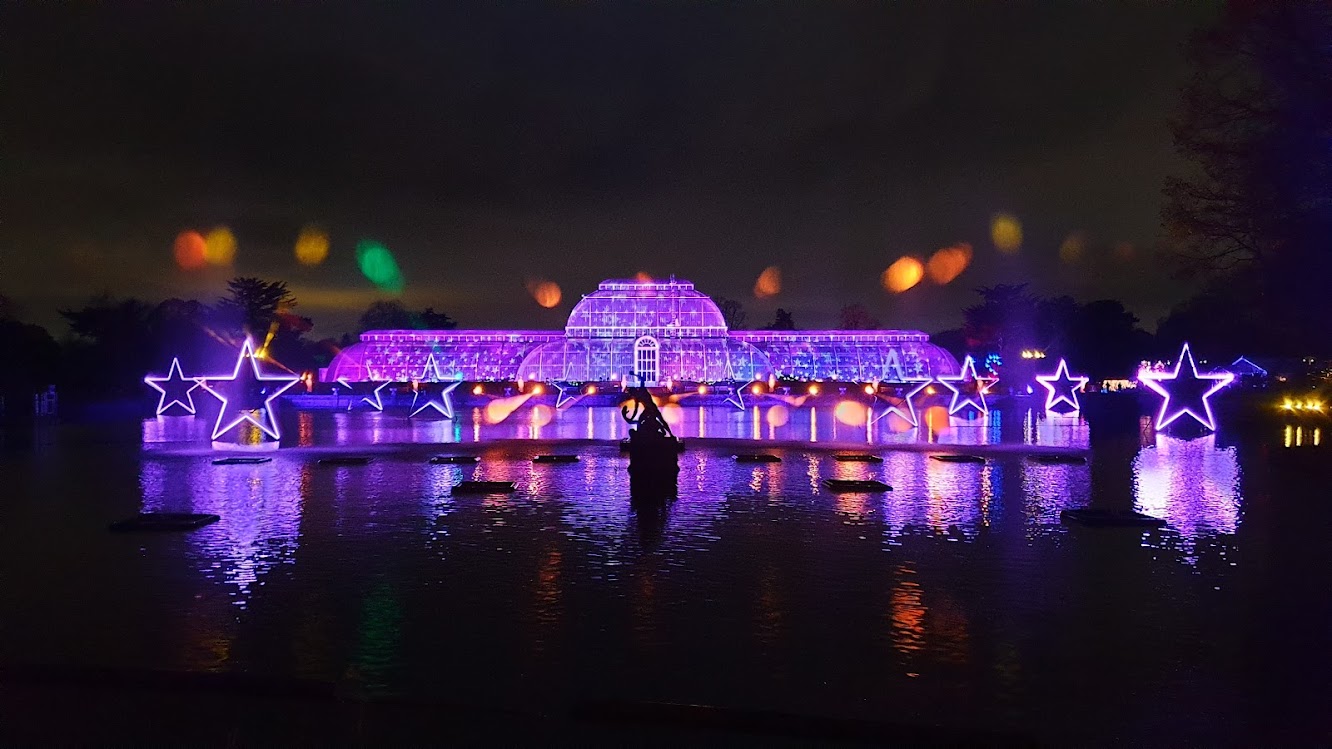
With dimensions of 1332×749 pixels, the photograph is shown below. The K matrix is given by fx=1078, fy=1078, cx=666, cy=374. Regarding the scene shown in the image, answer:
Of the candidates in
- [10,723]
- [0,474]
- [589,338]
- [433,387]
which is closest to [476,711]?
[10,723]

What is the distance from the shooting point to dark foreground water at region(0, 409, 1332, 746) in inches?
324

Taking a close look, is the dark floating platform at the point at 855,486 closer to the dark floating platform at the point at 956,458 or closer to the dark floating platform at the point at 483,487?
the dark floating platform at the point at 956,458

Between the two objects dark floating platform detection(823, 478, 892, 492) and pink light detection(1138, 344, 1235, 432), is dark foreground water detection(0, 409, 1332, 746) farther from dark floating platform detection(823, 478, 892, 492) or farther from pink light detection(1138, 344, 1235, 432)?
pink light detection(1138, 344, 1235, 432)

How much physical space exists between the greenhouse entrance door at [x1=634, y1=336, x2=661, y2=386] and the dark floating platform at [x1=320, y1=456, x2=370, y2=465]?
69.3m

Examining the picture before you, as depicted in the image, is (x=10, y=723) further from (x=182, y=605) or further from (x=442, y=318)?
(x=442, y=318)

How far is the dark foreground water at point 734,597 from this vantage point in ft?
27.0

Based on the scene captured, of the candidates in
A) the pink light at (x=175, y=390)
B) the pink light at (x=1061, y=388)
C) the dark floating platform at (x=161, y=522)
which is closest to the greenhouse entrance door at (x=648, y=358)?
the pink light at (x=1061, y=388)

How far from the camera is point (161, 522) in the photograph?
1589cm

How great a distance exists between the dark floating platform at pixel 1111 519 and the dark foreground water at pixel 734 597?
0.38 meters

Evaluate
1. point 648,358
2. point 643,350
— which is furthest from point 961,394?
point 643,350

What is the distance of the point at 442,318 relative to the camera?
429ft

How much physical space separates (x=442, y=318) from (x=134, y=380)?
58.0 meters

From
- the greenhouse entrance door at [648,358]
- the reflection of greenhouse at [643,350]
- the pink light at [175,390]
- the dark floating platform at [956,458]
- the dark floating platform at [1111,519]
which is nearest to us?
the dark floating platform at [1111,519]

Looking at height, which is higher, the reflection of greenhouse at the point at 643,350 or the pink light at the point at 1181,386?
the reflection of greenhouse at the point at 643,350
